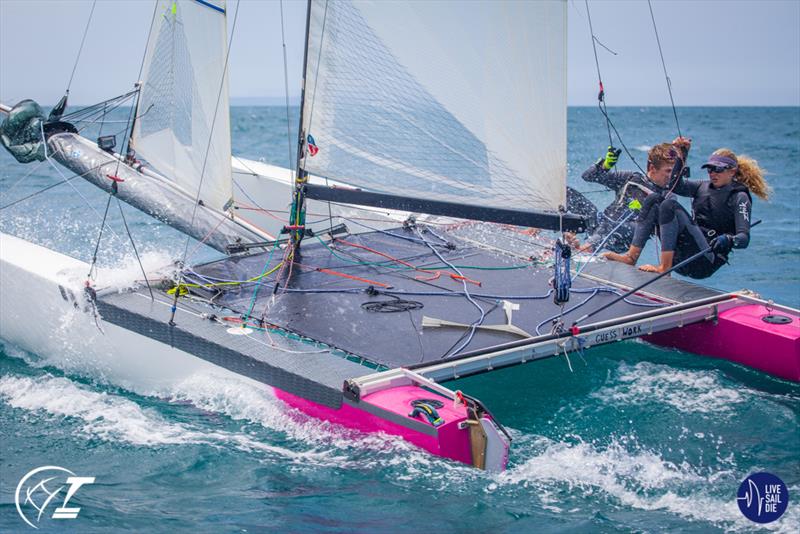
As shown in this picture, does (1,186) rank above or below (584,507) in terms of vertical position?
above

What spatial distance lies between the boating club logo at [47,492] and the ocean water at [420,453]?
5 centimetres

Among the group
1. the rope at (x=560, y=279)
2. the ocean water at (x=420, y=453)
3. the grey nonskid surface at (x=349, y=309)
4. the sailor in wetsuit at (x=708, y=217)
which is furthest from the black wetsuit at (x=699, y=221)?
the rope at (x=560, y=279)

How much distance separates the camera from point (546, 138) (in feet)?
14.3

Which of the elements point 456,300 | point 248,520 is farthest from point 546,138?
point 248,520

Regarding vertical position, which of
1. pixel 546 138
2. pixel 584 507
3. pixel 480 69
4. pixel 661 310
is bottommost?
pixel 584 507

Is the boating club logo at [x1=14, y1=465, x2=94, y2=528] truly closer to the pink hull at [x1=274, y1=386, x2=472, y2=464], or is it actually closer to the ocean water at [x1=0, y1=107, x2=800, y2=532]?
the ocean water at [x1=0, y1=107, x2=800, y2=532]

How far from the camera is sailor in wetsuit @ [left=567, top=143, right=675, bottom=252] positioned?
5.56 metres

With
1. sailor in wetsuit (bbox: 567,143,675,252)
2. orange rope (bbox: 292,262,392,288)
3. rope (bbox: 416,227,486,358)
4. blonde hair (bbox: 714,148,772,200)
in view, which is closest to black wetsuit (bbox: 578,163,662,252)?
sailor in wetsuit (bbox: 567,143,675,252)

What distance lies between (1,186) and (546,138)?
10.5 m

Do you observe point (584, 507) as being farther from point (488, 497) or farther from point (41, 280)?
point (41, 280)

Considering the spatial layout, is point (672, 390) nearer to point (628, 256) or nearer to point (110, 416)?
point (628, 256)

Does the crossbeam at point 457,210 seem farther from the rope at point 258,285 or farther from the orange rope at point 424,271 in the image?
the orange rope at point 424,271

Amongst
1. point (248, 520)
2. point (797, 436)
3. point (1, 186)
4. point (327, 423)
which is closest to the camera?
point (248, 520)

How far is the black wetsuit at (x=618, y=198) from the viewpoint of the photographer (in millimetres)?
6020
